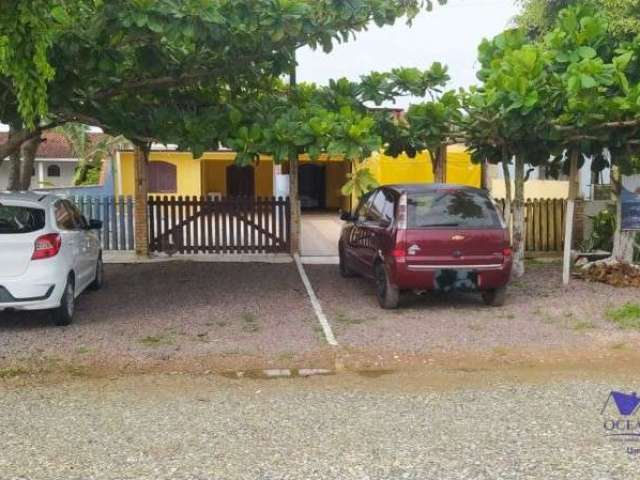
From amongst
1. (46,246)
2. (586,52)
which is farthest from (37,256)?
(586,52)

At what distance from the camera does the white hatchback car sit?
709 cm

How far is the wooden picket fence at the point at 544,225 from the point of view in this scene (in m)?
13.9

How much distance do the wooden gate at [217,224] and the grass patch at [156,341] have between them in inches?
252

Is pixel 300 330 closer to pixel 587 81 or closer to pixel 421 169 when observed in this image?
pixel 587 81

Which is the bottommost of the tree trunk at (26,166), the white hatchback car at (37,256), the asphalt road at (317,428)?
the asphalt road at (317,428)

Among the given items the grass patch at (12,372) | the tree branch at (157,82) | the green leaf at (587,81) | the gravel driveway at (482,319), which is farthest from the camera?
the tree branch at (157,82)

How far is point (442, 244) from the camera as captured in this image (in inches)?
324

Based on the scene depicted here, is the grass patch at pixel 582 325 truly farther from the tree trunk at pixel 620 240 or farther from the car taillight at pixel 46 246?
the car taillight at pixel 46 246

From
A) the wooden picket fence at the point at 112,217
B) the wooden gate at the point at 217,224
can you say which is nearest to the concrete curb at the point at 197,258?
the wooden gate at the point at 217,224

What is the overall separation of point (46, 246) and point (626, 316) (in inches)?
267

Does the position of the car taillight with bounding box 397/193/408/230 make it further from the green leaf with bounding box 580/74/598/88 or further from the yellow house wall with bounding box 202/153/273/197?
the yellow house wall with bounding box 202/153/273/197

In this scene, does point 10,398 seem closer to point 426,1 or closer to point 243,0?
point 243,0

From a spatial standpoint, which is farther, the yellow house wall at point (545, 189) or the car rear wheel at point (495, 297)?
the yellow house wall at point (545, 189)

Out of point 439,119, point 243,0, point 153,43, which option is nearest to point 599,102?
point 439,119
